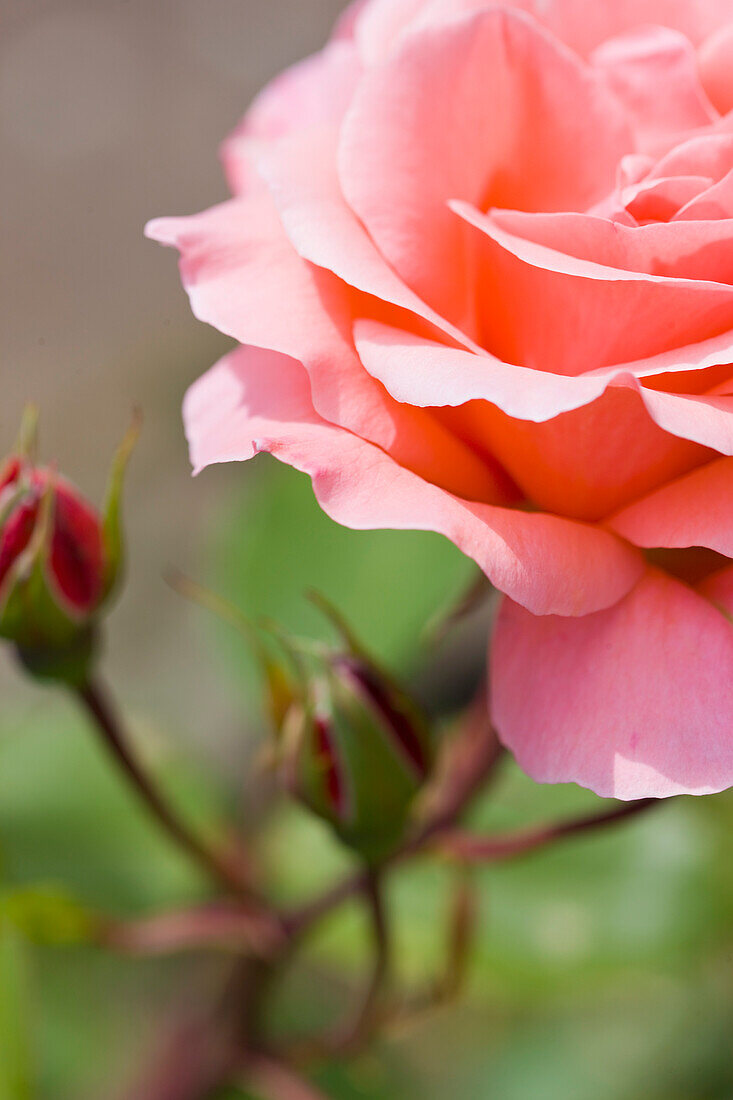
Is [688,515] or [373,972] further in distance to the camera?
[373,972]

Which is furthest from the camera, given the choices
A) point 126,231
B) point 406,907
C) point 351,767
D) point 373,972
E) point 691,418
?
point 126,231

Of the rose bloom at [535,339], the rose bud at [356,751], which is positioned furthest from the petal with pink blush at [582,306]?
the rose bud at [356,751]

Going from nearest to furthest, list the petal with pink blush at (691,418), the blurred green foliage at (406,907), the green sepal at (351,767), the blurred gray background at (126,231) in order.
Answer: the petal with pink blush at (691,418), the green sepal at (351,767), the blurred green foliage at (406,907), the blurred gray background at (126,231)

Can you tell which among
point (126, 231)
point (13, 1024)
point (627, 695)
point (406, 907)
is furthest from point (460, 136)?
point (126, 231)

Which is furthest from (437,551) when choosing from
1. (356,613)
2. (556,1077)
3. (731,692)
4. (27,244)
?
(27,244)

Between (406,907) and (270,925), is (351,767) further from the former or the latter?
(406,907)

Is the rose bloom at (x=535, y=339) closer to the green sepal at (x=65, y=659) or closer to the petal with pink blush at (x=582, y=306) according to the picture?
the petal with pink blush at (x=582, y=306)

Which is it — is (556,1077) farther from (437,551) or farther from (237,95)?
(237,95)
